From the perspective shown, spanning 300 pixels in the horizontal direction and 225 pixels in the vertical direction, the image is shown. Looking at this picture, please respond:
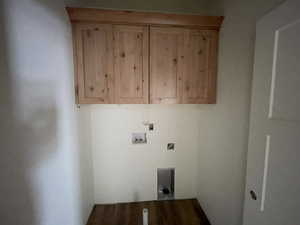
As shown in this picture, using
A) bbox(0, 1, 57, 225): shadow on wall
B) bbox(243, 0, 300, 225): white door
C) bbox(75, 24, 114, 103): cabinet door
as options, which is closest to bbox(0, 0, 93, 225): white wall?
bbox(0, 1, 57, 225): shadow on wall

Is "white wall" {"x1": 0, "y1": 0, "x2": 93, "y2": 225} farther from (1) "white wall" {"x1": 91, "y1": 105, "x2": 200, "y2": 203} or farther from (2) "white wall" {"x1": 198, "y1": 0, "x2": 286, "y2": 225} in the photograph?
(2) "white wall" {"x1": 198, "y1": 0, "x2": 286, "y2": 225}

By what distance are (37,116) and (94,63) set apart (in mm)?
785

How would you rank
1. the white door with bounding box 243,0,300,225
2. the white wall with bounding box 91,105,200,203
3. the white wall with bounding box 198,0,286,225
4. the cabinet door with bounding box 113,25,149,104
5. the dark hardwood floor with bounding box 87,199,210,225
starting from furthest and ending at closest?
the white wall with bounding box 91,105,200,203
the dark hardwood floor with bounding box 87,199,210,225
the cabinet door with bounding box 113,25,149,104
the white wall with bounding box 198,0,286,225
the white door with bounding box 243,0,300,225

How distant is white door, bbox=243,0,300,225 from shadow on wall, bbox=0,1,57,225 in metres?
1.37

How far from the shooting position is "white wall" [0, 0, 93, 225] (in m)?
0.69

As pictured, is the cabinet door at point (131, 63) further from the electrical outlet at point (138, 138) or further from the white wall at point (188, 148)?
the electrical outlet at point (138, 138)

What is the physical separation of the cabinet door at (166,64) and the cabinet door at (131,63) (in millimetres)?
77

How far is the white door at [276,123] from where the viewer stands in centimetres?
66

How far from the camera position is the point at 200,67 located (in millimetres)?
1560

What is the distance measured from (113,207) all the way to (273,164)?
2050 millimetres

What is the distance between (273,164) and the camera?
0.78 metres

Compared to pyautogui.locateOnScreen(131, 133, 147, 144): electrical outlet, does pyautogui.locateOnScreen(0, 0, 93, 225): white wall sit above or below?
above

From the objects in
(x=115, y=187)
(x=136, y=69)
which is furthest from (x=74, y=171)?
(x=136, y=69)

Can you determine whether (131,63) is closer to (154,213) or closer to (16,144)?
(16,144)
